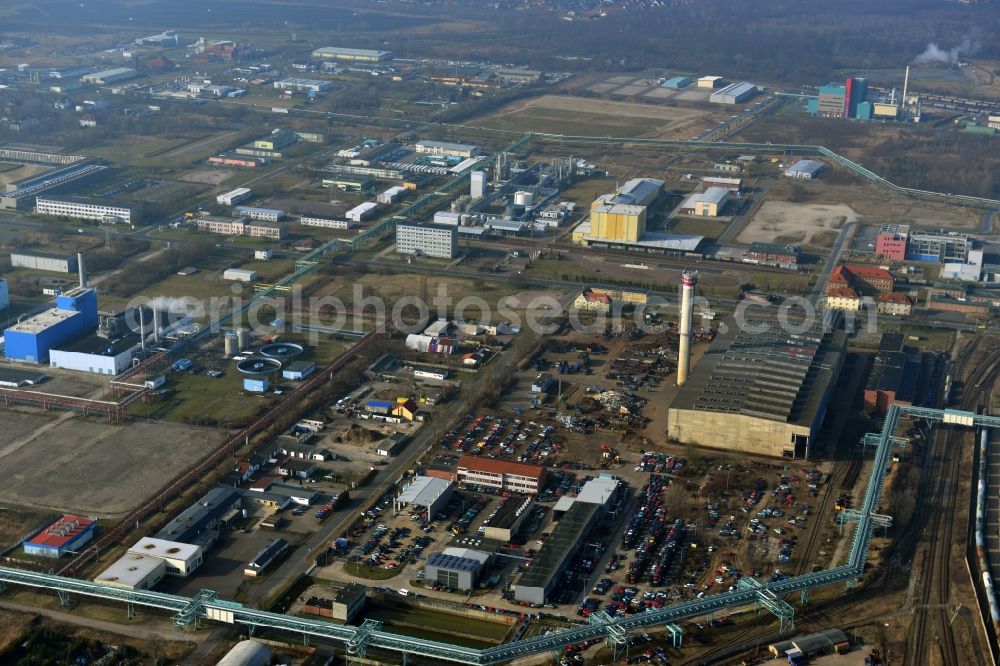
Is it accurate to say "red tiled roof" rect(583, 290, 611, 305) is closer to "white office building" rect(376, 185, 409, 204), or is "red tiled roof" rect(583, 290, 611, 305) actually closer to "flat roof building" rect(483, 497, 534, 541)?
"flat roof building" rect(483, 497, 534, 541)

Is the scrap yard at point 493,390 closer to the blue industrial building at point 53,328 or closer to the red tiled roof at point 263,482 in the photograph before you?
the blue industrial building at point 53,328

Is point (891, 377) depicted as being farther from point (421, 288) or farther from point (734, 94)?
point (734, 94)

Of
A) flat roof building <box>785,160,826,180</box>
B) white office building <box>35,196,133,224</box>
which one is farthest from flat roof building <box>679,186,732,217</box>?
white office building <box>35,196,133,224</box>

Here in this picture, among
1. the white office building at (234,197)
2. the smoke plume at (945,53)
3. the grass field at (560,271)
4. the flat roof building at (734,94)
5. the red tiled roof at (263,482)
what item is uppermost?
the smoke plume at (945,53)

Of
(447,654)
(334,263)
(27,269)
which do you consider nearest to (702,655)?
(447,654)

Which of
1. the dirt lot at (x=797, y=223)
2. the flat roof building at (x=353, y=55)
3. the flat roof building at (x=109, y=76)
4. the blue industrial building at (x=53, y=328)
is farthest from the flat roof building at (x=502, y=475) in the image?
the flat roof building at (x=353, y=55)

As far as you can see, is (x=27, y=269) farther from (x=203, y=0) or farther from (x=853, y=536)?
(x=203, y=0)
